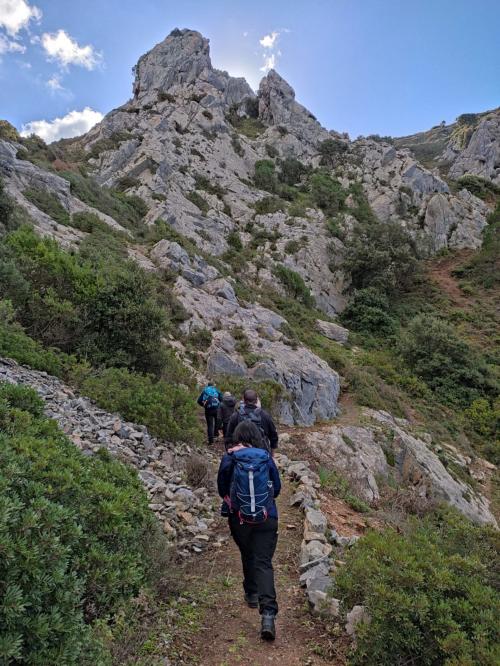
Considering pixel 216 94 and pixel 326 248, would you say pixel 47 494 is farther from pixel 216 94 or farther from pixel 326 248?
pixel 216 94

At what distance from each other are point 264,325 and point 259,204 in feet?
68.0

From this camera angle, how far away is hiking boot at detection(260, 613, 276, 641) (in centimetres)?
348

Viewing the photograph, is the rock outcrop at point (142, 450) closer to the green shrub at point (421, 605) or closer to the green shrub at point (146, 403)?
the green shrub at point (146, 403)

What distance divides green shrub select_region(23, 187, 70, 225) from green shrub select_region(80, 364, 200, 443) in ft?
42.5

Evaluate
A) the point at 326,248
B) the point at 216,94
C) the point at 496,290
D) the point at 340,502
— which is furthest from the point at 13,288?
the point at 216,94

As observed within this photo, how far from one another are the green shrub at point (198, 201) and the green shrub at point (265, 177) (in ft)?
30.5

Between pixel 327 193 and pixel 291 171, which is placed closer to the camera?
pixel 327 193

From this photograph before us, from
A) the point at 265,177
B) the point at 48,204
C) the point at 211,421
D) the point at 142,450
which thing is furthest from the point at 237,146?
the point at 142,450

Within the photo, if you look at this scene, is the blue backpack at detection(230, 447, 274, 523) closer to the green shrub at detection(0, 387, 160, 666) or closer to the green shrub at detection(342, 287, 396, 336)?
the green shrub at detection(0, 387, 160, 666)

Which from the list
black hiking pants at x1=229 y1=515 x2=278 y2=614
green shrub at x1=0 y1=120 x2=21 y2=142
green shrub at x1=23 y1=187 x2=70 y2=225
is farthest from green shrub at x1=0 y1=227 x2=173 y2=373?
green shrub at x1=0 y1=120 x2=21 y2=142

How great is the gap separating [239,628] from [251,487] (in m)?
1.27

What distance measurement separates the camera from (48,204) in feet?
61.2

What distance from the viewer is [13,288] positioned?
28.6 ft

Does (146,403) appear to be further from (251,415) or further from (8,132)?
(8,132)
